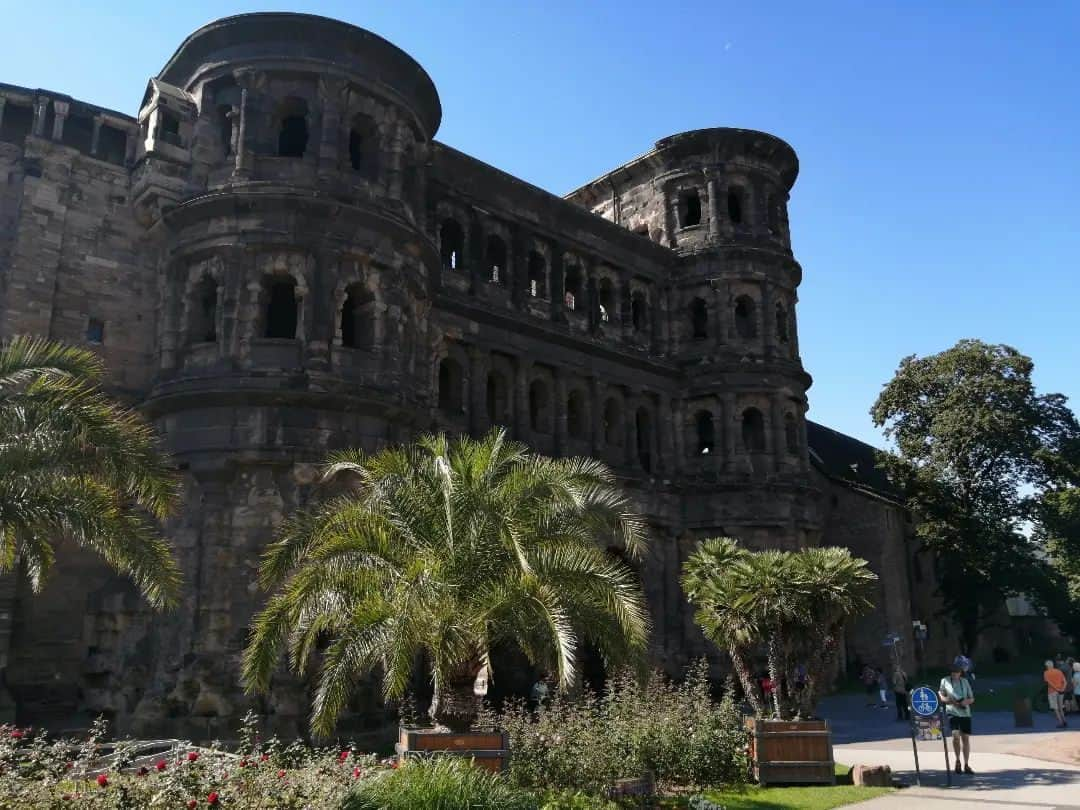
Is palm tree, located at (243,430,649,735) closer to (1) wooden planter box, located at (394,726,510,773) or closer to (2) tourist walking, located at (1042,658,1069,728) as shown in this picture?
(1) wooden planter box, located at (394,726,510,773)

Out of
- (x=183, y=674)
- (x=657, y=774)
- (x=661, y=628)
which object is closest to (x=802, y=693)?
(x=657, y=774)

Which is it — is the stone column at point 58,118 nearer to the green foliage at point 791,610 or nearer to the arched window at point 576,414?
the arched window at point 576,414

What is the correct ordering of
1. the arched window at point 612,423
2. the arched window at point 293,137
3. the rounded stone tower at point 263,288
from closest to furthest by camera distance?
the rounded stone tower at point 263,288 < the arched window at point 293,137 < the arched window at point 612,423

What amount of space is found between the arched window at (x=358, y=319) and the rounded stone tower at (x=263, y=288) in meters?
0.05

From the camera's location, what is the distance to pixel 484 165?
25484 millimetres

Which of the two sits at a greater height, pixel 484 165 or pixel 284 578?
pixel 484 165

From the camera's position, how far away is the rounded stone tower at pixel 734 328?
1143 inches

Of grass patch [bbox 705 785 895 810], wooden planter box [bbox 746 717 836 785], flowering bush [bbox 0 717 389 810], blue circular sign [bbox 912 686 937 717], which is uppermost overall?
blue circular sign [bbox 912 686 937 717]

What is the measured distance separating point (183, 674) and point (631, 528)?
28.6ft

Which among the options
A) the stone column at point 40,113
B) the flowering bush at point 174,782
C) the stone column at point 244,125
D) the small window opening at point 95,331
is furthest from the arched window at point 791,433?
the stone column at point 40,113

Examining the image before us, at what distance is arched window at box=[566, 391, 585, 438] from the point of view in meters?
27.2

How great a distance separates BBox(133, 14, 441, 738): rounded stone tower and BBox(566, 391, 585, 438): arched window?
730 cm

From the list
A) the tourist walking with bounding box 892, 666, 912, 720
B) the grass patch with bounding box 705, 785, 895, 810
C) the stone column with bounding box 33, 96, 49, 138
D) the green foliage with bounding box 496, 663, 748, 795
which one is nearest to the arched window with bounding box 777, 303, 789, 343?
the tourist walking with bounding box 892, 666, 912, 720

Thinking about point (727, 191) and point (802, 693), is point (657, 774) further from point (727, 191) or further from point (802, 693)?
point (727, 191)
